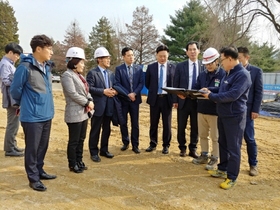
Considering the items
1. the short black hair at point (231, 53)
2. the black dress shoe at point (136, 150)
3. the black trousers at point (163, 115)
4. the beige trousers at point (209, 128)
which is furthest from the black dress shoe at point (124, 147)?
the short black hair at point (231, 53)

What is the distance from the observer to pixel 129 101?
193 inches

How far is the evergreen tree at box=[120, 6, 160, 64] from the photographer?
82.8 ft

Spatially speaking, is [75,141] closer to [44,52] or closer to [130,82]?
[44,52]

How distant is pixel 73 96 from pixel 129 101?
4.83 ft

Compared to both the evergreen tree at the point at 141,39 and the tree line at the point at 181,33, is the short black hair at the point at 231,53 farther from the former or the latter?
the evergreen tree at the point at 141,39

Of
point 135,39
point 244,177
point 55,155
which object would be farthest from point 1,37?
point 244,177

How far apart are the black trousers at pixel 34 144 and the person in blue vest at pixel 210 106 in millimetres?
2339

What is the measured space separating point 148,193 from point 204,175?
3.60 ft

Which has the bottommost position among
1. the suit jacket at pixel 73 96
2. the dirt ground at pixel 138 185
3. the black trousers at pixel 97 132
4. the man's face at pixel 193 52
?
the dirt ground at pixel 138 185

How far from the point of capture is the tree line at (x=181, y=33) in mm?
14242

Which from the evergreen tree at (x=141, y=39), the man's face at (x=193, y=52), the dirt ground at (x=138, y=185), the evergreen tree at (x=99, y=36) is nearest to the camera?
the dirt ground at (x=138, y=185)

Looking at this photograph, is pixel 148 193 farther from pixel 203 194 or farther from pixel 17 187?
pixel 17 187

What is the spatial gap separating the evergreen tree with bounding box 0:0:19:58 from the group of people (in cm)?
3810

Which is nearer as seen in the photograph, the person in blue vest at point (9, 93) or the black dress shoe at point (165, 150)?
the person in blue vest at point (9, 93)
